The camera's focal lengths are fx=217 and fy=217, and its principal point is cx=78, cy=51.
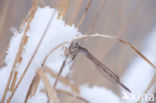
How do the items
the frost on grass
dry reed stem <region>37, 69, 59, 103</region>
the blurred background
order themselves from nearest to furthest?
dry reed stem <region>37, 69, 59, 103</region> < the frost on grass < the blurred background

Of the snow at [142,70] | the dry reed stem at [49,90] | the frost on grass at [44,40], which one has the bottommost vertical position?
the dry reed stem at [49,90]

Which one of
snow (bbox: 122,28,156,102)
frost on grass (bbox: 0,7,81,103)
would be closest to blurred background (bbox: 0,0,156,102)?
snow (bbox: 122,28,156,102)

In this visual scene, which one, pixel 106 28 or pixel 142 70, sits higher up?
pixel 106 28

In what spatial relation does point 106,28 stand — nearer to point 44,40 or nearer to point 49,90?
point 44,40

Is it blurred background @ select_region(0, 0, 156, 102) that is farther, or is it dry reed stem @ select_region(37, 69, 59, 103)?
blurred background @ select_region(0, 0, 156, 102)

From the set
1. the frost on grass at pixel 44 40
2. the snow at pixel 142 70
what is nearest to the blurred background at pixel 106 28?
the snow at pixel 142 70

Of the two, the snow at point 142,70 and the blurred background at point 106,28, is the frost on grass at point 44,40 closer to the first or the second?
the blurred background at point 106,28

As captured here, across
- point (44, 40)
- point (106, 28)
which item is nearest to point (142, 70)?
point (106, 28)

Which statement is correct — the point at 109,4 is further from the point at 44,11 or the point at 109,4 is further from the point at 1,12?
the point at 44,11

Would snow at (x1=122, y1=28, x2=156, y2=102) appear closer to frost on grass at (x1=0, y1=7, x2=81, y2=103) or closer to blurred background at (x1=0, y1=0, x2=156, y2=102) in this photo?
blurred background at (x1=0, y1=0, x2=156, y2=102)

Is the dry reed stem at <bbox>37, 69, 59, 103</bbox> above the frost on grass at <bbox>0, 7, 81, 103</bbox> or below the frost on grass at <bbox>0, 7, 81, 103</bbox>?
below
